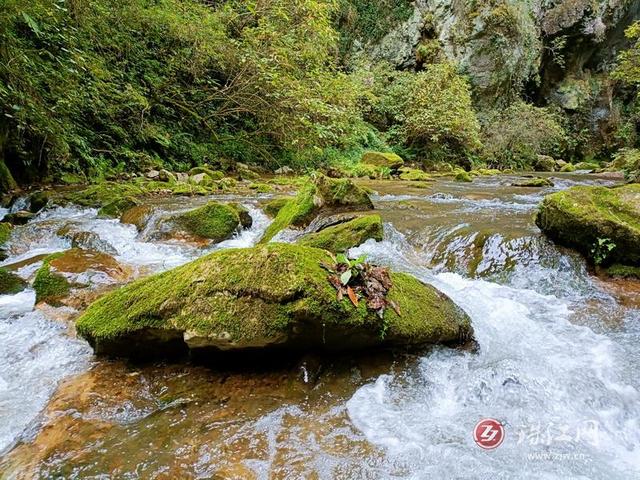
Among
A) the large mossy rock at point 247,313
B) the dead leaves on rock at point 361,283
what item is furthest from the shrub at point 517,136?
the large mossy rock at point 247,313

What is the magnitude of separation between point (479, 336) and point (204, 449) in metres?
2.32

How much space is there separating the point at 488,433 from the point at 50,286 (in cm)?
398

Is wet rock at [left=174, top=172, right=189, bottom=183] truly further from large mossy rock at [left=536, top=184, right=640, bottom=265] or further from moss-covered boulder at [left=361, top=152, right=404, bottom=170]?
large mossy rock at [left=536, top=184, right=640, bottom=265]

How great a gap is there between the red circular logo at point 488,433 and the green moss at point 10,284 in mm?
4519

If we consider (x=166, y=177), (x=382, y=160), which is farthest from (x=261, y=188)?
(x=382, y=160)

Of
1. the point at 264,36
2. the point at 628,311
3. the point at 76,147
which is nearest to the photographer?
the point at 628,311

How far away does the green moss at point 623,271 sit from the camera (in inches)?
186

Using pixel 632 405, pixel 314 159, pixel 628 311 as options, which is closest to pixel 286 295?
pixel 632 405

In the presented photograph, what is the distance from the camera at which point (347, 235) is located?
5660mm

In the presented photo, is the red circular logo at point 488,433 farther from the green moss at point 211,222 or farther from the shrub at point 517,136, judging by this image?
the shrub at point 517,136

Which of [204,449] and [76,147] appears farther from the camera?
[76,147]

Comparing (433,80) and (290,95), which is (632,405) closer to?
(290,95)

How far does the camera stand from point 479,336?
3410 millimetres

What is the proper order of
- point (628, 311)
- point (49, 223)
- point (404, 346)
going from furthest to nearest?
1. point (49, 223)
2. point (628, 311)
3. point (404, 346)
